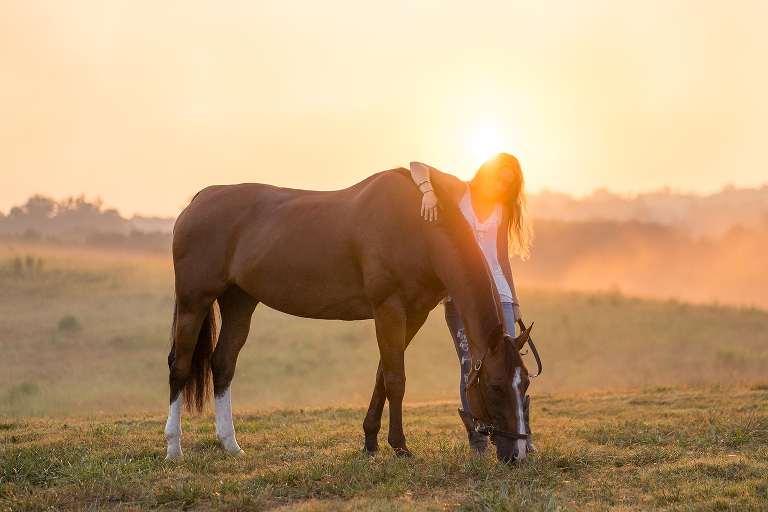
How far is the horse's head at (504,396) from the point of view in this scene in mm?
4180

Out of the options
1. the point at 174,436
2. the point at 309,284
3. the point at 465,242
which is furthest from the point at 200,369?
the point at 465,242

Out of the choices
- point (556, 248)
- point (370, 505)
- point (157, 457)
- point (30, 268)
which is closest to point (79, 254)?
point (30, 268)

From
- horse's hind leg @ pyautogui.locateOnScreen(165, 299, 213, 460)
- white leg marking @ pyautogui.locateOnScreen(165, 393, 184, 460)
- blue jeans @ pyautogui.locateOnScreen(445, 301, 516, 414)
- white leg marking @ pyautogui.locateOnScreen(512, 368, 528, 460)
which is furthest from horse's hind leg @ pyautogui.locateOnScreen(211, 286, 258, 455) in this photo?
white leg marking @ pyautogui.locateOnScreen(512, 368, 528, 460)

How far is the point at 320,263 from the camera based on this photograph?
5.27m

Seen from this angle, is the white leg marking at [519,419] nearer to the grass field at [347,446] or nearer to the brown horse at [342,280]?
the brown horse at [342,280]

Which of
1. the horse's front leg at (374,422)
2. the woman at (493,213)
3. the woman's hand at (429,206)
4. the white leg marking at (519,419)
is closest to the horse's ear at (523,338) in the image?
the white leg marking at (519,419)

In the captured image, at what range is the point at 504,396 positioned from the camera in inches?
166

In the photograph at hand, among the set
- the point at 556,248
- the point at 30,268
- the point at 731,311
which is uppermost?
the point at 556,248

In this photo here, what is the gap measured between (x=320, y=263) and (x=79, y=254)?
3037 cm

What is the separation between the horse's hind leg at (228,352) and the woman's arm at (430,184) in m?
2.09

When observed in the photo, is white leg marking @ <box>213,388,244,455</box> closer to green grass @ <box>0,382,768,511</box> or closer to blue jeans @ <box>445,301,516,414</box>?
green grass @ <box>0,382,768,511</box>

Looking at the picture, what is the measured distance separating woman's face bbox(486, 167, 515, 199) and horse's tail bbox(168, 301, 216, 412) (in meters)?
2.94

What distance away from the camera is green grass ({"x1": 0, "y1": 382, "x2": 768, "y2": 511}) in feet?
12.1

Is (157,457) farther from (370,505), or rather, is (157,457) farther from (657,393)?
(657,393)
